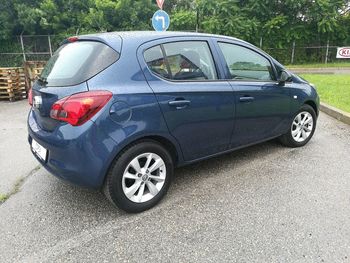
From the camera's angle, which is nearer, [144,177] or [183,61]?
[144,177]

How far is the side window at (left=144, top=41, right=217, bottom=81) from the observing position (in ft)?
10.2

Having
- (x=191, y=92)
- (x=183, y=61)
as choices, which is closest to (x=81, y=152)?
(x=191, y=92)

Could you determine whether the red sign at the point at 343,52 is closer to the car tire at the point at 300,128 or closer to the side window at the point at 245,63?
the car tire at the point at 300,128

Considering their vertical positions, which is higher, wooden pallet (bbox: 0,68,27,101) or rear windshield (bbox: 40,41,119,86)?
rear windshield (bbox: 40,41,119,86)

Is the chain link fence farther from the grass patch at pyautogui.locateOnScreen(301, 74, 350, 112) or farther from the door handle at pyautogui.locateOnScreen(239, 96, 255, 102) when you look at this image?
the door handle at pyautogui.locateOnScreen(239, 96, 255, 102)

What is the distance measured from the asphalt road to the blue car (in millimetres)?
324

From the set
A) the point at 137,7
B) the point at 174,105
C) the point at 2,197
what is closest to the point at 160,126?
the point at 174,105

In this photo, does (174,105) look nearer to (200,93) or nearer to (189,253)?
(200,93)

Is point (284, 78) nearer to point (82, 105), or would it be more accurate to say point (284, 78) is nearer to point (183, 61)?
point (183, 61)

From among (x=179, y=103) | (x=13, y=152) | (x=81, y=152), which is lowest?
(x=13, y=152)

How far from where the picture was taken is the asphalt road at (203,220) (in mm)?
2559

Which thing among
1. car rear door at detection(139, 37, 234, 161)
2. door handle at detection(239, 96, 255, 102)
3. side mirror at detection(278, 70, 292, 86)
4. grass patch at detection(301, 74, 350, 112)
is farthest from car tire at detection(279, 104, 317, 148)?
grass patch at detection(301, 74, 350, 112)

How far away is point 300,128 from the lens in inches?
185

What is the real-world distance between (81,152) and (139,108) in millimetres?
616
